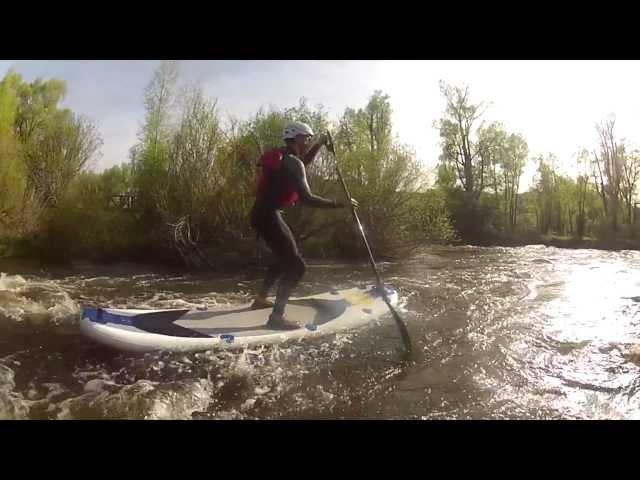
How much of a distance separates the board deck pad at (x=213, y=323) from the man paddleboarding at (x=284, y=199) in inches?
13.7

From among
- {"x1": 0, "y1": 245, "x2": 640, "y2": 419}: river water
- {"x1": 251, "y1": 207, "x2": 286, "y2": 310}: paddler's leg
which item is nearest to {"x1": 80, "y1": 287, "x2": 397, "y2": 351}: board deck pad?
{"x1": 0, "y1": 245, "x2": 640, "y2": 419}: river water

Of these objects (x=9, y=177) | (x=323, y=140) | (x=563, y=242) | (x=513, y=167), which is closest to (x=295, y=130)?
(x=323, y=140)

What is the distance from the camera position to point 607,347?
17.1 feet

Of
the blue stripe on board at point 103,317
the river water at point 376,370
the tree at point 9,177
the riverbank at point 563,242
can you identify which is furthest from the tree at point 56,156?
the riverbank at point 563,242

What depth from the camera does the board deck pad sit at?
4449mm

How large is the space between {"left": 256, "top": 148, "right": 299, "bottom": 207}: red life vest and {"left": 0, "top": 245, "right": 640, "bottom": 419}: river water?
1.80 metres

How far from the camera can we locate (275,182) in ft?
16.9

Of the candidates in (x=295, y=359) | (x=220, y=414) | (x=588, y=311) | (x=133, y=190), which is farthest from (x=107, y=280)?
(x=588, y=311)

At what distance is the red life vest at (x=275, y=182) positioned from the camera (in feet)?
16.6

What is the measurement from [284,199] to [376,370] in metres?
2.28

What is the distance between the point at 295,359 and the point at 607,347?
3.87 meters

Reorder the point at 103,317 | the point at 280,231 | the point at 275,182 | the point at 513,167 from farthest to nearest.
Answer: the point at 513,167, the point at 280,231, the point at 275,182, the point at 103,317

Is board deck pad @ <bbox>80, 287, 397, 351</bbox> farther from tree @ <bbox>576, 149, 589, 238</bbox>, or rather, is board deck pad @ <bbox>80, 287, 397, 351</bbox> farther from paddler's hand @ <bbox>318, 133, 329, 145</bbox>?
tree @ <bbox>576, 149, 589, 238</bbox>

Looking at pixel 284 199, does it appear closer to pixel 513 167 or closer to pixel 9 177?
pixel 9 177
